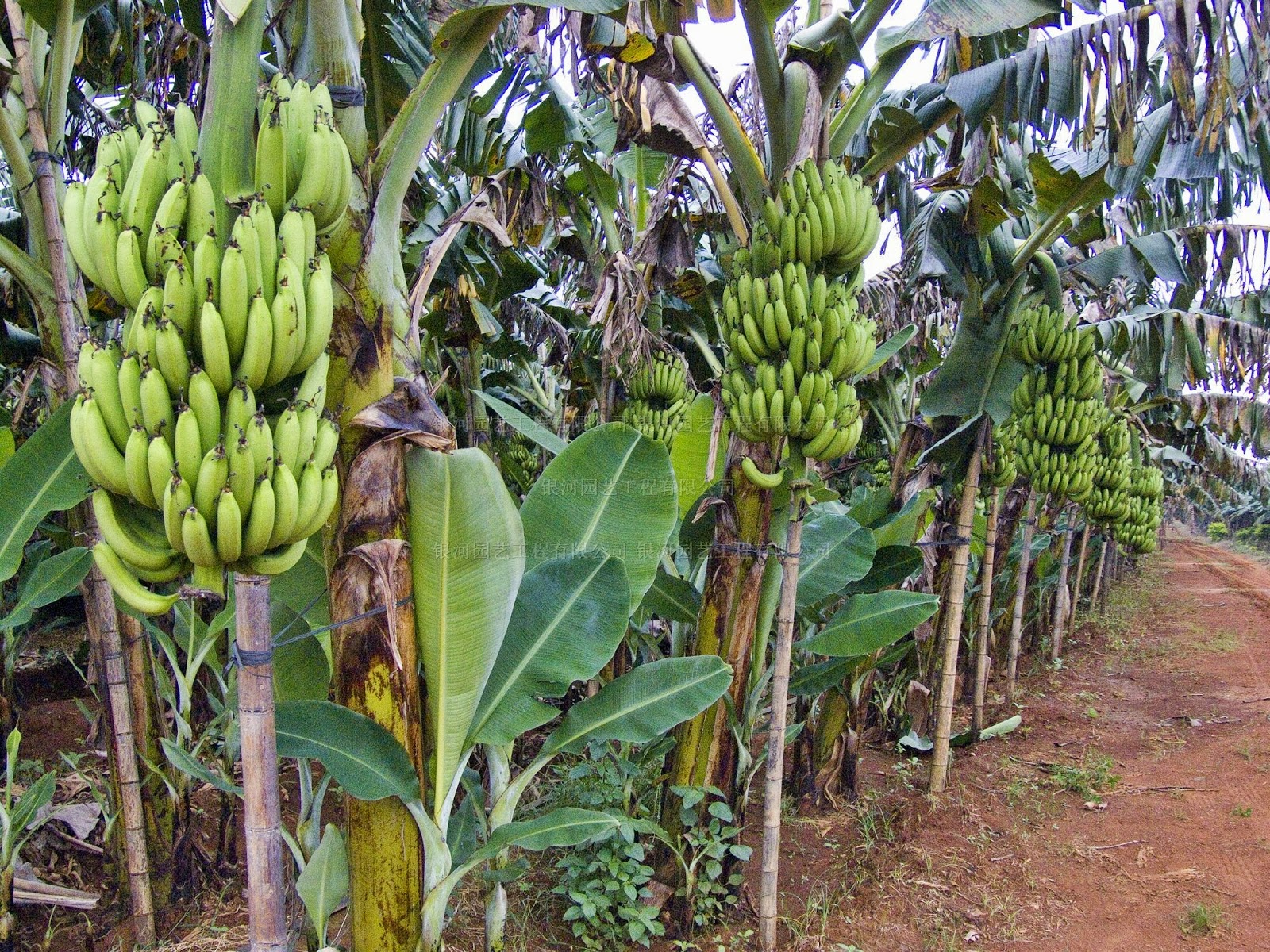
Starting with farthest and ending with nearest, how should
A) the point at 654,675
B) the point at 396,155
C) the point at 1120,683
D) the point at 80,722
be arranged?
1. the point at 1120,683
2. the point at 80,722
3. the point at 654,675
4. the point at 396,155

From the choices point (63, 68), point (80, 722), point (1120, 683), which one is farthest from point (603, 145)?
point (1120, 683)

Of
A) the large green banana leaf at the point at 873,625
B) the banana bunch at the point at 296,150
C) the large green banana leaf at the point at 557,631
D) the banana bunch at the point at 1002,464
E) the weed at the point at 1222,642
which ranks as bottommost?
the weed at the point at 1222,642

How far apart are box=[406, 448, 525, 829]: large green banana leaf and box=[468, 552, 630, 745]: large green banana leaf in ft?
0.65

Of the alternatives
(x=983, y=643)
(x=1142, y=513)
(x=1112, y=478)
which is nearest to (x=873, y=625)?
(x=983, y=643)

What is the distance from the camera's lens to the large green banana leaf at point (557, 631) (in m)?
2.35

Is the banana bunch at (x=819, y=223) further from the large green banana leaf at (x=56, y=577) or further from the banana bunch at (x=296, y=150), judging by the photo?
the large green banana leaf at (x=56, y=577)

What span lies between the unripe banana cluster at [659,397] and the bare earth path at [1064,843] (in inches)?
109

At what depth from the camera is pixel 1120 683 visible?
24.0ft

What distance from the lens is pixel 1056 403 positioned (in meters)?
4.48

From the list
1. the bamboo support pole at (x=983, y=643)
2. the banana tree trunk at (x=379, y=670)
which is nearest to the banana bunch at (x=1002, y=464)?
the bamboo support pole at (x=983, y=643)

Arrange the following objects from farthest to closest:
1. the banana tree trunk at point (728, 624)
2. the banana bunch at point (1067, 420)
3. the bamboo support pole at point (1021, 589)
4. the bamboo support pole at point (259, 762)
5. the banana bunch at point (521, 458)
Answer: the banana bunch at point (521, 458), the bamboo support pole at point (1021, 589), the banana bunch at point (1067, 420), the banana tree trunk at point (728, 624), the bamboo support pole at point (259, 762)

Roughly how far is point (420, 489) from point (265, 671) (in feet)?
2.18

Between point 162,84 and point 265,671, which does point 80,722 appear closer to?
point 162,84

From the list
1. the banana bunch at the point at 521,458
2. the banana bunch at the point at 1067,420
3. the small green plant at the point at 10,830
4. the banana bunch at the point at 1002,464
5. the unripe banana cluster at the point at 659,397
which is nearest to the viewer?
the small green plant at the point at 10,830
